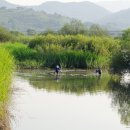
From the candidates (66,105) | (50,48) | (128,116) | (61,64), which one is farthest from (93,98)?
(50,48)

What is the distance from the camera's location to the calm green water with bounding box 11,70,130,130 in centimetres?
1852

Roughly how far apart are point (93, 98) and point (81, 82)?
6.83 m

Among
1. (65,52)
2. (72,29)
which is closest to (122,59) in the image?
(65,52)

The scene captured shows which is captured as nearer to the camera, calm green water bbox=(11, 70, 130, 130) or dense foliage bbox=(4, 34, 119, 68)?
calm green water bbox=(11, 70, 130, 130)

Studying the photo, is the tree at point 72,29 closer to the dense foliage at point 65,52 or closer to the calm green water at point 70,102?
the dense foliage at point 65,52

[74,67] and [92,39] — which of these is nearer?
[74,67]

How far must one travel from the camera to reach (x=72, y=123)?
61.2 feet

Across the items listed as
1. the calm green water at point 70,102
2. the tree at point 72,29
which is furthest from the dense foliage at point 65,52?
the tree at point 72,29

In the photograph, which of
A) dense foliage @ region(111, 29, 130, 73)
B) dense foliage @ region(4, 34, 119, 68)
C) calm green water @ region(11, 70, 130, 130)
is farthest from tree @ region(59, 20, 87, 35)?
calm green water @ region(11, 70, 130, 130)

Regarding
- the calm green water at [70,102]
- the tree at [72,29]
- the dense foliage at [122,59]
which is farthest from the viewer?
the tree at [72,29]

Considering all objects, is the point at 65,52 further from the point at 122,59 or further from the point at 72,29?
the point at 72,29

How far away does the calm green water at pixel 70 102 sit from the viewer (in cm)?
1852

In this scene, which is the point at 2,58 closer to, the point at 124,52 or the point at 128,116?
the point at 128,116

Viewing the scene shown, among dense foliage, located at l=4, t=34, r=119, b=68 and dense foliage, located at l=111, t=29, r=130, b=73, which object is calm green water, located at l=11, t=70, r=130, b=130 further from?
dense foliage, located at l=4, t=34, r=119, b=68
